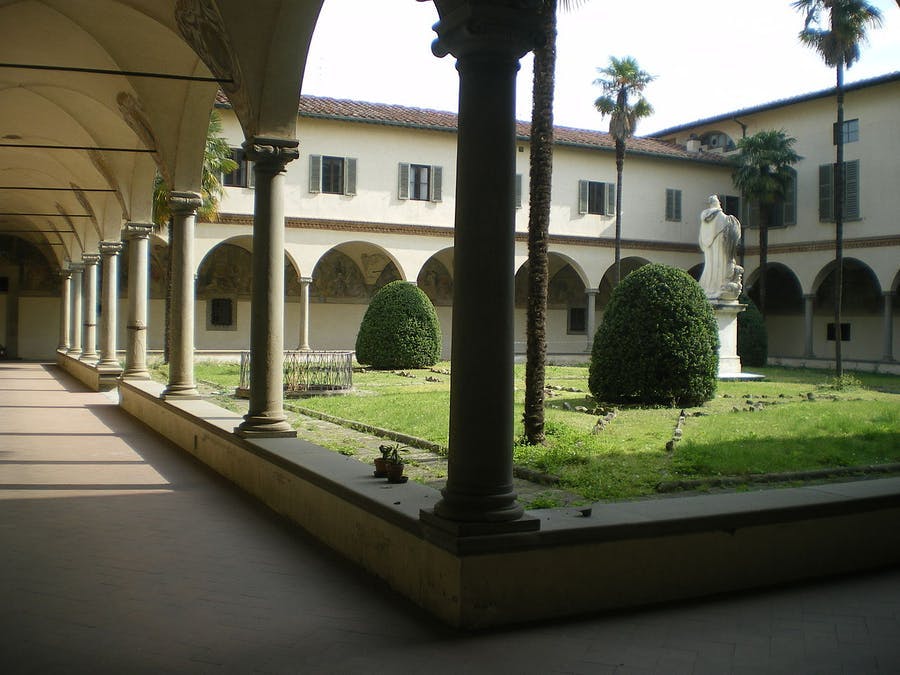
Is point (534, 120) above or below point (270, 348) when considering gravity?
above

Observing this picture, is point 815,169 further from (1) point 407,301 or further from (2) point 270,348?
(2) point 270,348

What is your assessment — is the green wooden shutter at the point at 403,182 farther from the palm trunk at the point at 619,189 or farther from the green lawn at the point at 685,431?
the green lawn at the point at 685,431

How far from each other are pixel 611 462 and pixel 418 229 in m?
20.1

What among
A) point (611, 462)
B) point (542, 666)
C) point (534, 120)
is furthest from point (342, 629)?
point (534, 120)

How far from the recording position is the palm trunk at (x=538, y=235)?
29.2ft

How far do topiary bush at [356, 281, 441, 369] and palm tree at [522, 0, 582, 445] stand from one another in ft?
39.8

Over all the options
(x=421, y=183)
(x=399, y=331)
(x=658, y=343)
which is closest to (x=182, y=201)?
(x=658, y=343)

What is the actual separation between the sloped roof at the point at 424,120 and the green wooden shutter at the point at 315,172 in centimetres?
123

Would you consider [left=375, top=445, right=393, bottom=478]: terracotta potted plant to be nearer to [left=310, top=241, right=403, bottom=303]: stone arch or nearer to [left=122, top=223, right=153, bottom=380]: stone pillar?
[left=122, top=223, right=153, bottom=380]: stone pillar

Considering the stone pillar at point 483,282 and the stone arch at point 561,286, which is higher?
the stone arch at point 561,286

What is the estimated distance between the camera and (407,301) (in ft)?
69.9

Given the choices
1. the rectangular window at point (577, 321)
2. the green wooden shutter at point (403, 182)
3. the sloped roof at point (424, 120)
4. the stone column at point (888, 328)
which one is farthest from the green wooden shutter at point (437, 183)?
the stone column at point (888, 328)

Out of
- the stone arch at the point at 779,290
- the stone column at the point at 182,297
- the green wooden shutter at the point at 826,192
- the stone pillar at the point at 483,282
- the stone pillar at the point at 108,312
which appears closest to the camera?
the stone pillar at the point at 483,282

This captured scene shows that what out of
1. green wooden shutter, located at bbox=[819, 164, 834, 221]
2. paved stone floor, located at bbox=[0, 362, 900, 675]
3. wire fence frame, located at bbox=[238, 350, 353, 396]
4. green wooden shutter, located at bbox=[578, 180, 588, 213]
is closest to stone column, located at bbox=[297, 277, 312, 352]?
green wooden shutter, located at bbox=[578, 180, 588, 213]
